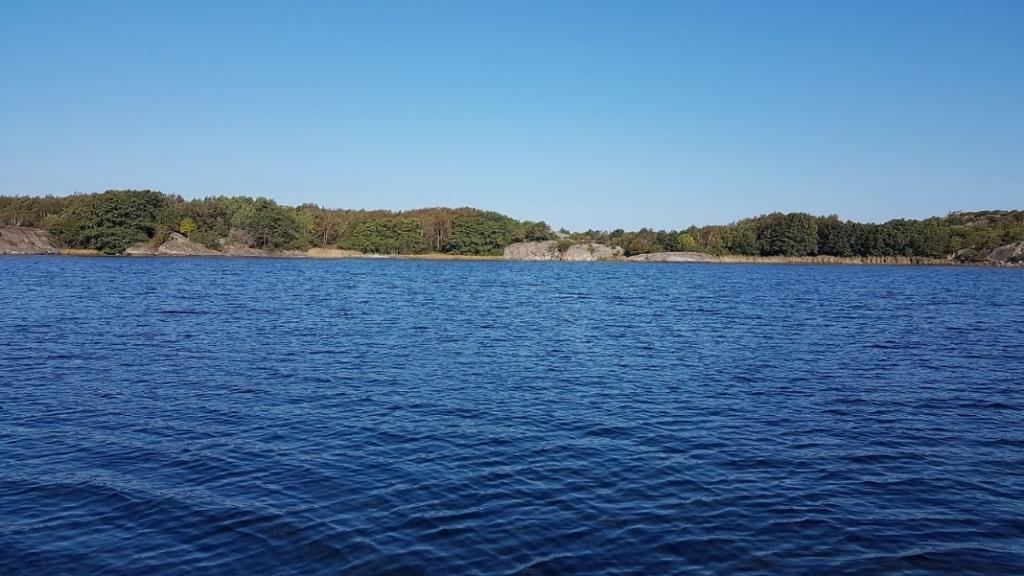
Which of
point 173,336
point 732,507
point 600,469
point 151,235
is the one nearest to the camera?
point 732,507

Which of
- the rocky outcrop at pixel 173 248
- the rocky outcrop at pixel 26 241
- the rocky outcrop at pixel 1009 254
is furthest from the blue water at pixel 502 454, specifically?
the rocky outcrop at pixel 1009 254

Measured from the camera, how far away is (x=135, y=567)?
10.7 metres

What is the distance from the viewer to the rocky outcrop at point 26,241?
176 m

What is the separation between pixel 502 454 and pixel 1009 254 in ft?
719

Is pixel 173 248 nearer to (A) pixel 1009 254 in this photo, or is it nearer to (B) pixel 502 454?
(B) pixel 502 454

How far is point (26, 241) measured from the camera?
179500 mm

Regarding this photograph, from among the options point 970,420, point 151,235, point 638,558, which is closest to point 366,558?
point 638,558

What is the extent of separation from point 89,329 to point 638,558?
36.5m

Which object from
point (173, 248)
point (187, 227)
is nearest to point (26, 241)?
point (173, 248)

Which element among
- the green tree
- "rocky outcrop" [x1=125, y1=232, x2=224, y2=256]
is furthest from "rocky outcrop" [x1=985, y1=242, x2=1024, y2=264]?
the green tree

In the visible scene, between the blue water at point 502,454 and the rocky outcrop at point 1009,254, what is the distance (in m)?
186

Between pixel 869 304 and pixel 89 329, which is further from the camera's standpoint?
pixel 869 304

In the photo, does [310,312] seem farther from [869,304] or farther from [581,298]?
[869,304]

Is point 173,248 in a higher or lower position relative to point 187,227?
lower
